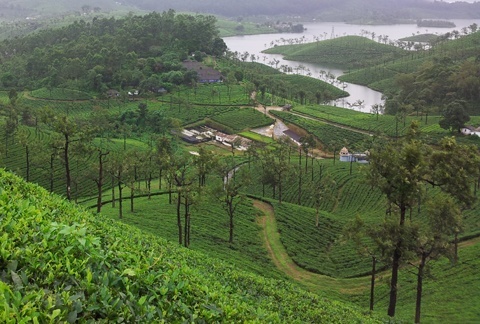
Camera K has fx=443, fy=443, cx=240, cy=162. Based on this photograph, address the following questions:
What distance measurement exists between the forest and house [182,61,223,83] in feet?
4.02

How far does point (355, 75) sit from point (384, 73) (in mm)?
8419

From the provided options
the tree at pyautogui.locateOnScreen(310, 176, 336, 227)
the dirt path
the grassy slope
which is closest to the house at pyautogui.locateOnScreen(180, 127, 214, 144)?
the tree at pyautogui.locateOnScreen(310, 176, 336, 227)

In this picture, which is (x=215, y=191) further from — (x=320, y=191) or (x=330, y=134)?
(x=330, y=134)

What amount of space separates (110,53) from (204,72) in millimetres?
19200

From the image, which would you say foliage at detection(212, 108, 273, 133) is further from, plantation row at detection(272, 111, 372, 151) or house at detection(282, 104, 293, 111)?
house at detection(282, 104, 293, 111)

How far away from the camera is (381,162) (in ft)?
62.0

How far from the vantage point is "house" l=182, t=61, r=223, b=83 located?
301ft

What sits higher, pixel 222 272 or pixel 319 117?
pixel 222 272

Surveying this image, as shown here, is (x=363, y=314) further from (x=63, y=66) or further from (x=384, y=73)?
(x=384, y=73)

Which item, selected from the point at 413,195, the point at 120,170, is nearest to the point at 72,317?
the point at 413,195

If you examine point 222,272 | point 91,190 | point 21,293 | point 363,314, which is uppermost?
point 21,293

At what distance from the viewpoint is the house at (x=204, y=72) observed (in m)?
91.6

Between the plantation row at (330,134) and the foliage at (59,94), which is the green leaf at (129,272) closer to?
the plantation row at (330,134)

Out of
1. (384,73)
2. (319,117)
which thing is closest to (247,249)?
(319,117)
